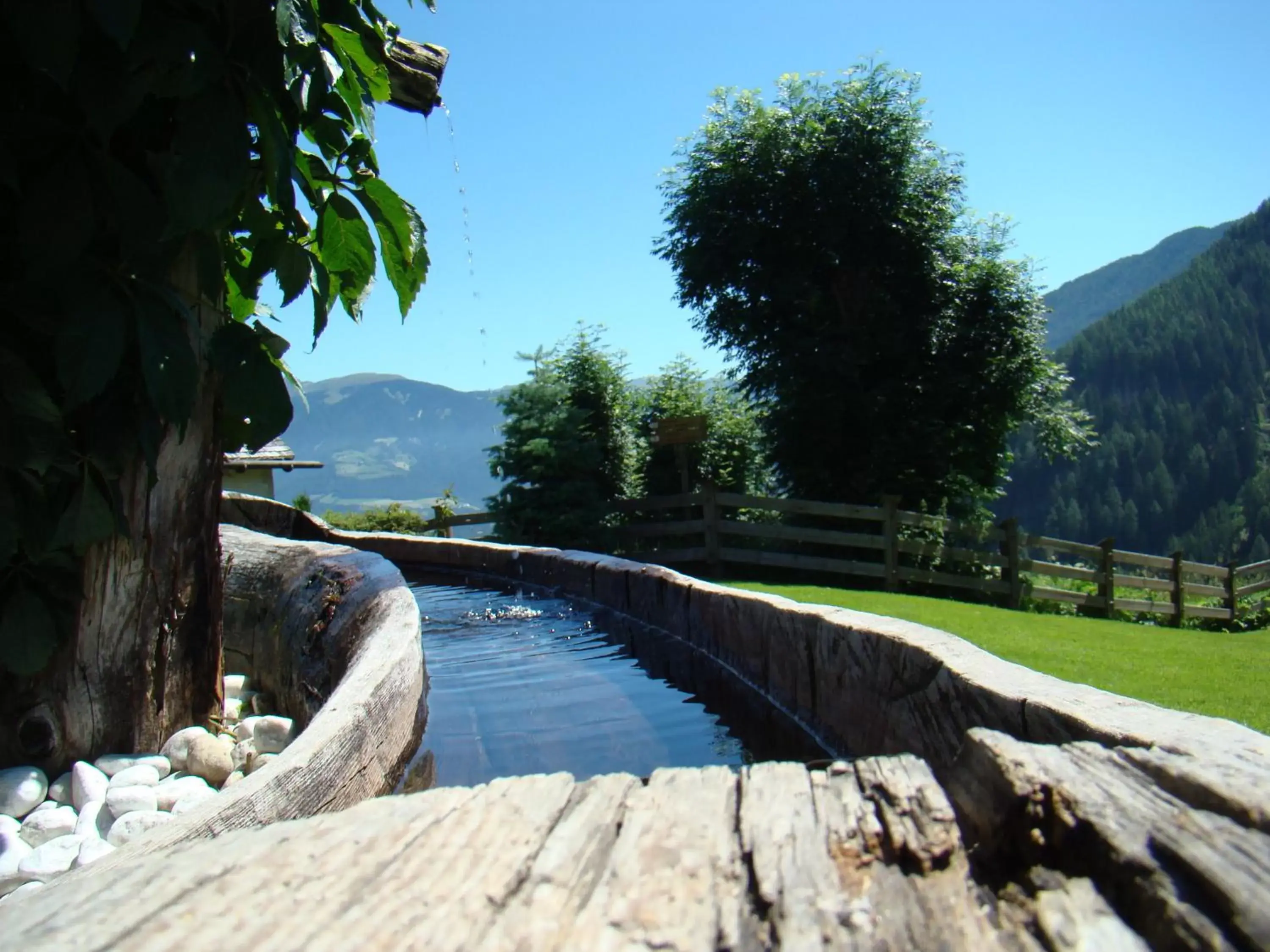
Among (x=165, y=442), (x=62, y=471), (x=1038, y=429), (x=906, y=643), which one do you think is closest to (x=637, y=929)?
(x=906, y=643)

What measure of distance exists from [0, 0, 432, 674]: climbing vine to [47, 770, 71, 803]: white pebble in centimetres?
31

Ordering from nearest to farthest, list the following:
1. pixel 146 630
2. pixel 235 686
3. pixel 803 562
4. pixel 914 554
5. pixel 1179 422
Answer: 1. pixel 146 630
2. pixel 235 686
3. pixel 803 562
4. pixel 914 554
5. pixel 1179 422

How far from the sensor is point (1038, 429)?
18.1 meters

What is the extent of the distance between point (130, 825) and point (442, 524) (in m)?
15.2

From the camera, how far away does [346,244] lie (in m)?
2.52

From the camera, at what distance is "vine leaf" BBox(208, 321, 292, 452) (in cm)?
241

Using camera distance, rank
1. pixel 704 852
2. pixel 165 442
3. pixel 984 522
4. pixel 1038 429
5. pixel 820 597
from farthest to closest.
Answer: pixel 1038 429
pixel 984 522
pixel 820 597
pixel 165 442
pixel 704 852

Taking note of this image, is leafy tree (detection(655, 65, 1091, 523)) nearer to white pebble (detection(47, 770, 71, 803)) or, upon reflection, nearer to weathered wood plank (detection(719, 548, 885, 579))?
weathered wood plank (detection(719, 548, 885, 579))

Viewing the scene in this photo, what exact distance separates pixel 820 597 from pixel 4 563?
7.98m

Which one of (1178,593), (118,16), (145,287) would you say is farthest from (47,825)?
(1178,593)

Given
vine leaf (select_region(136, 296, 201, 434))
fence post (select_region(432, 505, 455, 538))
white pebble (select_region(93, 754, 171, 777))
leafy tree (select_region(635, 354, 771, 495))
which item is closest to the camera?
vine leaf (select_region(136, 296, 201, 434))

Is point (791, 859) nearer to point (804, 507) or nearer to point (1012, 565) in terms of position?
point (804, 507)

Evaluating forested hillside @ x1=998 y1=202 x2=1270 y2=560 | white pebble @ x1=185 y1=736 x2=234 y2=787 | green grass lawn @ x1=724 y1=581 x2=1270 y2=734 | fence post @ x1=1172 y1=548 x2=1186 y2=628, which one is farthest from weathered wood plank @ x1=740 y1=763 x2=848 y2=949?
forested hillside @ x1=998 y1=202 x2=1270 y2=560

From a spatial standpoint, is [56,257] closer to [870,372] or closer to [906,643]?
[906,643]
